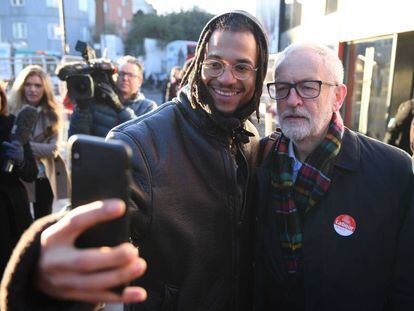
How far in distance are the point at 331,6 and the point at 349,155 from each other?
6995 mm

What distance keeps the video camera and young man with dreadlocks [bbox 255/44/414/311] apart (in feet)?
7.42

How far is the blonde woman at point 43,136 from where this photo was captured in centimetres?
379

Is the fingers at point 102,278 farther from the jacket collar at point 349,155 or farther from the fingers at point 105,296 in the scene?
the jacket collar at point 349,155

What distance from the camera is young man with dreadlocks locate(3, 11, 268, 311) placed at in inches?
54.6

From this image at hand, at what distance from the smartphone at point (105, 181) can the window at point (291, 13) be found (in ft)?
34.6

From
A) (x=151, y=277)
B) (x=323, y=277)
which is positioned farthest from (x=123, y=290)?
(x=323, y=277)

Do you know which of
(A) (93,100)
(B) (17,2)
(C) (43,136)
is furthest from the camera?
(B) (17,2)

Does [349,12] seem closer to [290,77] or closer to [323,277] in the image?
[290,77]

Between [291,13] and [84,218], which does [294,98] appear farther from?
[291,13]

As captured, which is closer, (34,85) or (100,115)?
(100,115)

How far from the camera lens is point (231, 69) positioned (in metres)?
1.59

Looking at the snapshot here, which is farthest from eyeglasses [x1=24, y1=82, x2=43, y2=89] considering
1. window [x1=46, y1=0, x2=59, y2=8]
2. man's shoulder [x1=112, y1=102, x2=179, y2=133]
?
window [x1=46, y1=0, x2=59, y2=8]

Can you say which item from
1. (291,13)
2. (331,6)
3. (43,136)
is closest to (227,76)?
(43,136)

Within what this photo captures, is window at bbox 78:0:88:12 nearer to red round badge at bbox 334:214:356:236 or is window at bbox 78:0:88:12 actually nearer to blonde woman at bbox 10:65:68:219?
blonde woman at bbox 10:65:68:219
